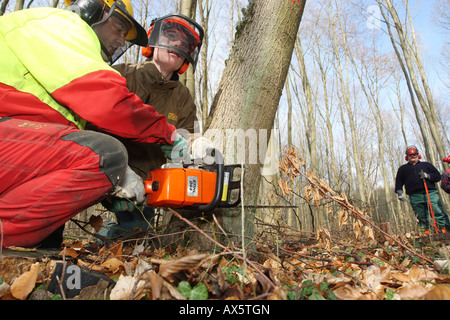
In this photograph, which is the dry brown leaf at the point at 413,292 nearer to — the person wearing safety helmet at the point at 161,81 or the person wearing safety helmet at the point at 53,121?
the person wearing safety helmet at the point at 53,121

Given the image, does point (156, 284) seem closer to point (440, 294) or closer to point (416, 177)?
point (440, 294)

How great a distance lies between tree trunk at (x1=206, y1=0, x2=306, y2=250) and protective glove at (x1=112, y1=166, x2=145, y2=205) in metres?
0.70

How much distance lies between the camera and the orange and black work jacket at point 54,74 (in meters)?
1.81

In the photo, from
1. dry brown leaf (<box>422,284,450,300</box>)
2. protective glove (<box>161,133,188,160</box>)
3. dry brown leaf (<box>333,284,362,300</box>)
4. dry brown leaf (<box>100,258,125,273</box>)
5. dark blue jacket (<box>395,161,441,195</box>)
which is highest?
dark blue jacket (<box>395,161,441,195</box>)

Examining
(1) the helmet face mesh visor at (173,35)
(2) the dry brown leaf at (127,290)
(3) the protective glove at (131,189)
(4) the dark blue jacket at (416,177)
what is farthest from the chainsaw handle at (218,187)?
(4) the dark blue jacket at (416,177)

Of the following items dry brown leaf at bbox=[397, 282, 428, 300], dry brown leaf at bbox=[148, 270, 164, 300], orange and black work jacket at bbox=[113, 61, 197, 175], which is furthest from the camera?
orange and black work jacket at bbox=[113, 61, 197, 175]

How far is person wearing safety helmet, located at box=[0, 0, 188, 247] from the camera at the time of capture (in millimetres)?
1655

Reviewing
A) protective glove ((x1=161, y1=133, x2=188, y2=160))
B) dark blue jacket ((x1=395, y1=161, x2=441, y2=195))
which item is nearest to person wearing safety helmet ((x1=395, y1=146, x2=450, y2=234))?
dark blue jacket ((x1=395, y1=161, x2=441, y2=195))

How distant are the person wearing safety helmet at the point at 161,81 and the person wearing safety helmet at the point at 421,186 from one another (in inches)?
279

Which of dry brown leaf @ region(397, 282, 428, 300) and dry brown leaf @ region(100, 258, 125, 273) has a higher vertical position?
dry brown leaf @ region(100, 258, 125, 273)

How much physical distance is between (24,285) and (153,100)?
221 centimetres

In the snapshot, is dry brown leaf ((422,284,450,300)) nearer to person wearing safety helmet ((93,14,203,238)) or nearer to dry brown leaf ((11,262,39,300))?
dry brown leaf ((11,262,39,300))
